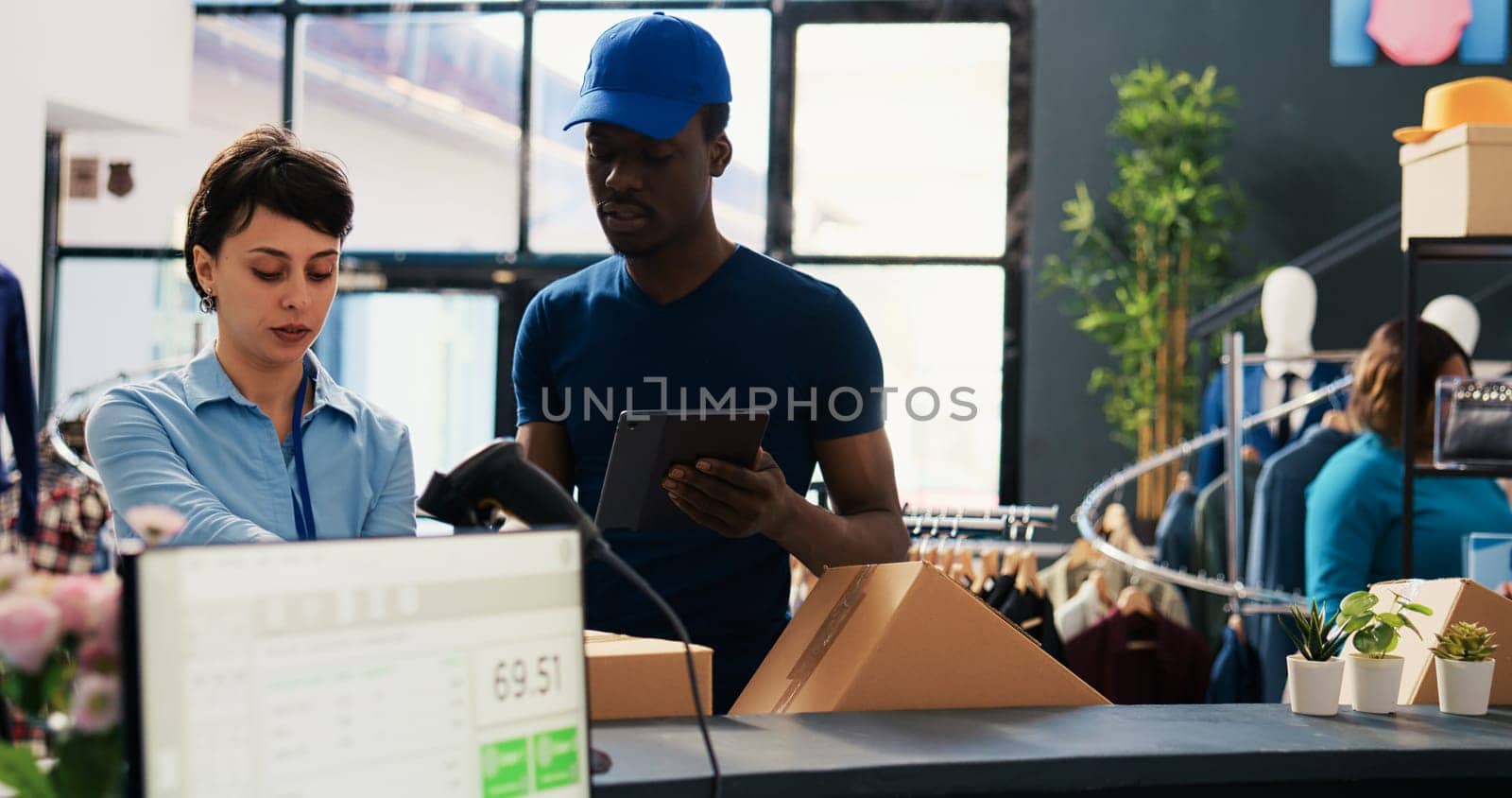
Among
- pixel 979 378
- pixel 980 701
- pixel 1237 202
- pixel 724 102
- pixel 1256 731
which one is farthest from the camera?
pixel 979 378

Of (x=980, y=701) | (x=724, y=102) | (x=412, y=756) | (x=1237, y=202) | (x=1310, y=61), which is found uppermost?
(x=1310, y=61)

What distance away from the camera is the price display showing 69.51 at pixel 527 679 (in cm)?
87

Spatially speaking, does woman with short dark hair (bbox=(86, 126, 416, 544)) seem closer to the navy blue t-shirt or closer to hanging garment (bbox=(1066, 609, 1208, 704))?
the navy blue t-shirt

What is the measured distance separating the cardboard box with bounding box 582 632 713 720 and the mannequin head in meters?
3.90

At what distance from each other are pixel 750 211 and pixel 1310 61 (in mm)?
2431

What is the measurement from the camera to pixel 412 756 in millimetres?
832

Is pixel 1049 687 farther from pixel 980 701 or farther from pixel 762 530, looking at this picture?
pixel 762 530

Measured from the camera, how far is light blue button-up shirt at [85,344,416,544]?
145cm

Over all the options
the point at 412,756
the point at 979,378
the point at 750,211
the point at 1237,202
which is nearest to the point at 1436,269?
the point at 1237,202

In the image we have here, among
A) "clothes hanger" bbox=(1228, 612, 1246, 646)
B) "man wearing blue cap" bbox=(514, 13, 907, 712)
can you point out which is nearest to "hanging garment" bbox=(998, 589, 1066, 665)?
"clothes hanger" bbox=(1228, 612, 1246, 646)

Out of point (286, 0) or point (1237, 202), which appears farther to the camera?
point (286, 0)

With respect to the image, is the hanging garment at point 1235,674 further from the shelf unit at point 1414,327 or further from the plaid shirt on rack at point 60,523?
the plaid shirt on rack at point 60,523

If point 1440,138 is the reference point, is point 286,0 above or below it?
above

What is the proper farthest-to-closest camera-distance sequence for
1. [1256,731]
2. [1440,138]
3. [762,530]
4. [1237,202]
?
[1237,202] → [1440,138] → [762,530] → [1256,731]
